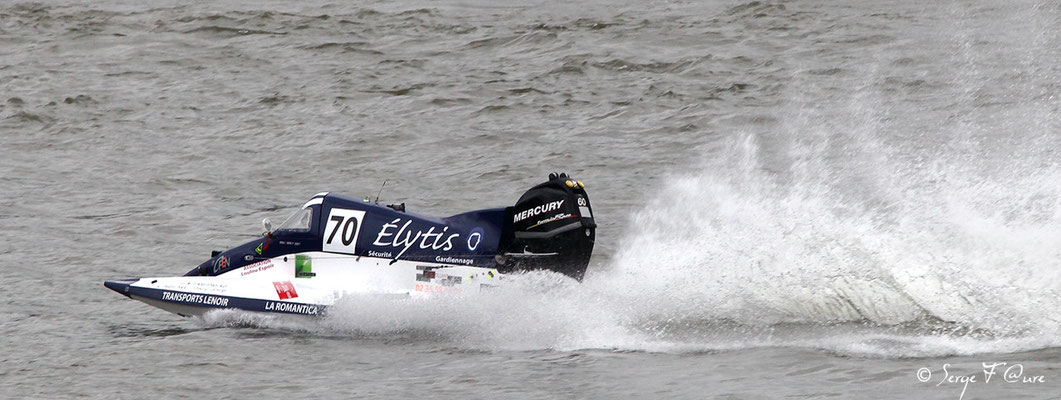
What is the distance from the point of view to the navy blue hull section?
15.3 metres

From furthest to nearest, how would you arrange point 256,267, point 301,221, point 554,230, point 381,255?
point 256,267, point 301,221, point 381,255, point 554,230

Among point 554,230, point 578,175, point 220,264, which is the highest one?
point 554,230

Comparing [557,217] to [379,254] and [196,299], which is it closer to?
[379,254]

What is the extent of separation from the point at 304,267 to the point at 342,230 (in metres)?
0.62

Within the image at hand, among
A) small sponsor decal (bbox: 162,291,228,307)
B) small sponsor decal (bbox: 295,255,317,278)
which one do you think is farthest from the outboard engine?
small sponsor decal (bbox: 162,291,228,307)

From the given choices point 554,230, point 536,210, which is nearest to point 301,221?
point 536,210

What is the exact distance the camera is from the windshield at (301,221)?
51.8ft

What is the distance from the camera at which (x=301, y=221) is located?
15.8 meters

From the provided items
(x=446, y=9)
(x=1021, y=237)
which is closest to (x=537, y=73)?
(x=446, y=9)

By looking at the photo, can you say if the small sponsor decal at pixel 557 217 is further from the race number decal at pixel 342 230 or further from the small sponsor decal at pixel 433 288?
the race number decal at pixel 342 230

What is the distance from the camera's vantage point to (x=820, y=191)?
22.0m

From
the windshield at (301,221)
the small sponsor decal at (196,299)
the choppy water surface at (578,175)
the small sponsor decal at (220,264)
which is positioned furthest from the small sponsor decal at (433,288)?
the small sponsor decal at (220,264)

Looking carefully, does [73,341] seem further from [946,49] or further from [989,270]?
[946,49]

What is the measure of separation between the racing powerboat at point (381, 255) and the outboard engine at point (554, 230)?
0.01m
